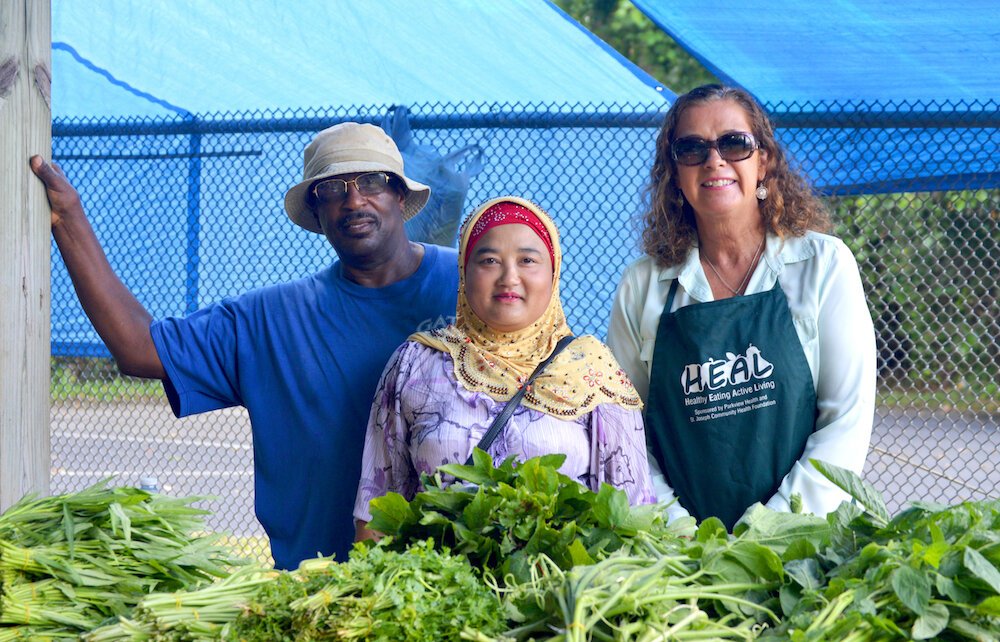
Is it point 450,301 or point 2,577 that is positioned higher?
point 450,301

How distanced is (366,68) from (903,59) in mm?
2419

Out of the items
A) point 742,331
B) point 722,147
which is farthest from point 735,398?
point 722,147

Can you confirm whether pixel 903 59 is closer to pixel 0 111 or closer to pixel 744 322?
pixel 744 322

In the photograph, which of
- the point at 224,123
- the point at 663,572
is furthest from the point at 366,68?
the point at 663,572

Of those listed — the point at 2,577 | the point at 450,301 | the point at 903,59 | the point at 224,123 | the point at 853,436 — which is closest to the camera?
the point at 2,577

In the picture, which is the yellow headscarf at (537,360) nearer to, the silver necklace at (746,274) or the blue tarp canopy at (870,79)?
the silver necklace at (746,274)

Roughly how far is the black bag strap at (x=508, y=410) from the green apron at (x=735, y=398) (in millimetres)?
328

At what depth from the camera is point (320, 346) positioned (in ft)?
10.0

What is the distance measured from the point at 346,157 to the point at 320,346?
565 mm

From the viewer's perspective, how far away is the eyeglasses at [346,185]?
3.00 meters

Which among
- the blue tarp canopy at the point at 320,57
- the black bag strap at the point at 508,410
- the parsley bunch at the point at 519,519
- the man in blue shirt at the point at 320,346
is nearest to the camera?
the parsley bunch at the point at 519,519

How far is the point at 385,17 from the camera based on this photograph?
16.0 feet

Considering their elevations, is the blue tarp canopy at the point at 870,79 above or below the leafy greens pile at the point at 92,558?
above

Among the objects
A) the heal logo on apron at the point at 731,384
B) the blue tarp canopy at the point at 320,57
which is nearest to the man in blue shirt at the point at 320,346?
the heal logo on apron at the point at 731,384
